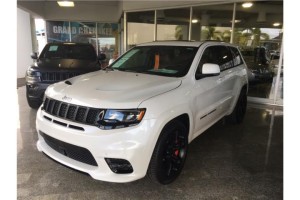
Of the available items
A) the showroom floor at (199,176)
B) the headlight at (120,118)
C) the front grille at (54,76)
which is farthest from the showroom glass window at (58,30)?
the headlight at (120,118)

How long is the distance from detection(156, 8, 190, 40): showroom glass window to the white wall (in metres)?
7.47

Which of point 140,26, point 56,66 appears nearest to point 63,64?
point 56,66

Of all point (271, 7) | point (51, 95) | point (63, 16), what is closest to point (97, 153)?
point (51, 95)

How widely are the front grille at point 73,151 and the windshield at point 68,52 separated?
14.3 ft

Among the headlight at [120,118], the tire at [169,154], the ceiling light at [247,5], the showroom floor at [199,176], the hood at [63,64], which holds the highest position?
the ceiling light at [247,5]

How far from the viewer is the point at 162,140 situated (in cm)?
253

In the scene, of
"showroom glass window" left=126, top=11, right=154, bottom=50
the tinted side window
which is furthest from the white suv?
"showroom glass window" left=126, top=11, right=154, bottom=50

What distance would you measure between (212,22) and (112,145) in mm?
6977

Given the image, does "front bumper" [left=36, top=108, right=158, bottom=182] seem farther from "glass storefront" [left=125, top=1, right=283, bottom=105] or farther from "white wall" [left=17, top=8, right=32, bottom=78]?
"white wall" [left=17, top=8, right=32, bottom=78]

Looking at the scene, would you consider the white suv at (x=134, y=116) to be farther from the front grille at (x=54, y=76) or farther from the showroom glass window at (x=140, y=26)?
the showroom glass window at (x=140, y=26)

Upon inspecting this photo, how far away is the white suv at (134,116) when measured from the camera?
7.63 ft

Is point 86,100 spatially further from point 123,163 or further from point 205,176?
point 205,176

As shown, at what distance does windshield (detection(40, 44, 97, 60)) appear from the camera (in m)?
6.63

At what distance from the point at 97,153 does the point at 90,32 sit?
42.7 feet
